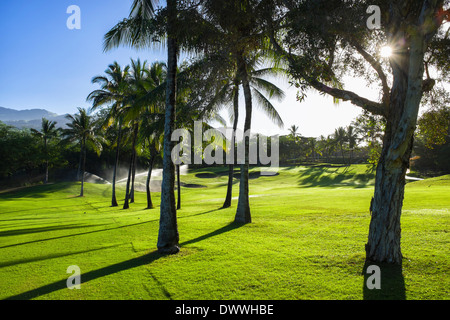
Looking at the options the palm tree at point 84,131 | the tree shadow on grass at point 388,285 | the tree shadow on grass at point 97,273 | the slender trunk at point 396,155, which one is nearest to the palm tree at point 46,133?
the palm tree at point 84,131

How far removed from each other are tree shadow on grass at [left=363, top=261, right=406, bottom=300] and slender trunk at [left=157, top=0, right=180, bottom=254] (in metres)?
5.28

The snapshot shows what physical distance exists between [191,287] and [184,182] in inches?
1641

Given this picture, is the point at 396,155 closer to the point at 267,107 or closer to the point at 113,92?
the point at 267,107

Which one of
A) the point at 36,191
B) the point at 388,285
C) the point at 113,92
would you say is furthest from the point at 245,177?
the point at 36,191

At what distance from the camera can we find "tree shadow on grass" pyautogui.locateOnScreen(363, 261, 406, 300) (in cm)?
504

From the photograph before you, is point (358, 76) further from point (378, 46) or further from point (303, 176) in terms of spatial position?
point (303, 176)

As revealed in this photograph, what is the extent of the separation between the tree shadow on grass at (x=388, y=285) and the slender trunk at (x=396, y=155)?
12.1 inches

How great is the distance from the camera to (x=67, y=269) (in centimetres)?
721

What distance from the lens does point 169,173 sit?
28.8ft

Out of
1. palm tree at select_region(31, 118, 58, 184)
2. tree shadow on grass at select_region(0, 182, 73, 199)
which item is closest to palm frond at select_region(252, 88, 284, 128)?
tree shadow on grass at select_region(0, 182, 73, 199)

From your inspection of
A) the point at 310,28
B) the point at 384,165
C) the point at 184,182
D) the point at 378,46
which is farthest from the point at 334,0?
the point at 184,182

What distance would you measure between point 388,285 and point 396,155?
9.14 ft

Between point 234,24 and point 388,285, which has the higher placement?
point 234,24

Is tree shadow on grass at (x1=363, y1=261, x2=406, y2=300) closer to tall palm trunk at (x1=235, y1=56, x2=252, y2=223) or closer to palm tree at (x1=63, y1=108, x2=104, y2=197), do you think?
tall palm trunk at (x1=235, y1=56, x2=252, y2=223)
